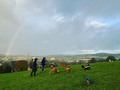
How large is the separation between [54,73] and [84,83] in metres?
10.9

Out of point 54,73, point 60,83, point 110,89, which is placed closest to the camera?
point 110,89

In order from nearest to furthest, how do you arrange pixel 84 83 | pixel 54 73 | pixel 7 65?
pixel 84 83 → pixel 54 73 → pixel 7 65

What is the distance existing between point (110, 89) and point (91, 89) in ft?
7.07

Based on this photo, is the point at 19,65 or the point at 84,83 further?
the point at 19,65

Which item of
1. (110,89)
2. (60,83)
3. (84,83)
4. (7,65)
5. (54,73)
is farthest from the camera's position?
(7,65)

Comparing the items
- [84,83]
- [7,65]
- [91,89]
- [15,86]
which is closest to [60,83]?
[84,83]

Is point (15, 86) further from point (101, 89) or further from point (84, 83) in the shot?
point (101, 89)

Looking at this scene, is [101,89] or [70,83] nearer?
[101,89]

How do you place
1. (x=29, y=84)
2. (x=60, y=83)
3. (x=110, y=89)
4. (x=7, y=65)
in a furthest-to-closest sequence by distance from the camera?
(x=7, y=65) < (x=29, y=84) < (x=60, y=83) < (x=110, y=89)

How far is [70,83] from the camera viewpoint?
96.2 ft

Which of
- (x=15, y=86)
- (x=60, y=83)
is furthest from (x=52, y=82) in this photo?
(x=15, y=86)

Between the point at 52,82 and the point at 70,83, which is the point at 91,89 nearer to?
the point at 70,83

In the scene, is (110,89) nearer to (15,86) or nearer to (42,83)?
(42,83)

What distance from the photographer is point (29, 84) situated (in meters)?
33.3
